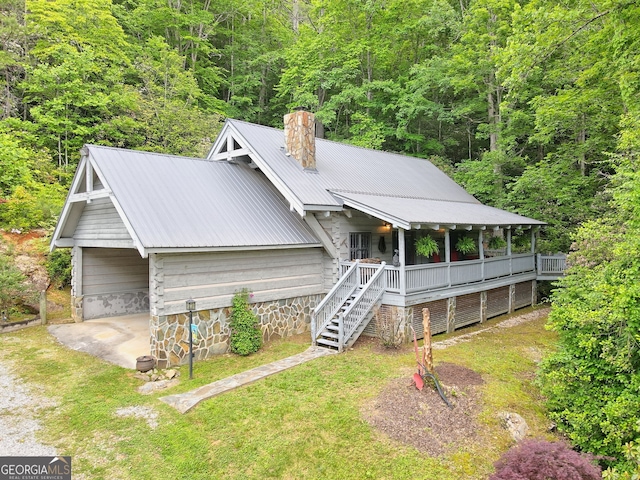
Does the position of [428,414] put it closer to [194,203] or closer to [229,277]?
[229,277]

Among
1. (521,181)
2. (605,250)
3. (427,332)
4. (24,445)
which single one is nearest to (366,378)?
(427,332)

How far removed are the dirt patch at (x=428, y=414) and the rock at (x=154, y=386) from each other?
14.1ft

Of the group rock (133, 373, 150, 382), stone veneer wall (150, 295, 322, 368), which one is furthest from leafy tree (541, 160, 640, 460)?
rock (133, 373, 150, 382)

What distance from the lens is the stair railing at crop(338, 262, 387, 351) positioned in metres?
10.0

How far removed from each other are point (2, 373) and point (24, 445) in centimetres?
381

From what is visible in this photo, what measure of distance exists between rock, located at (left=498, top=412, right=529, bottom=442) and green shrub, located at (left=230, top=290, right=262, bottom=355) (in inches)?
240

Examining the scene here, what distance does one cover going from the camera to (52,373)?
8398 mm

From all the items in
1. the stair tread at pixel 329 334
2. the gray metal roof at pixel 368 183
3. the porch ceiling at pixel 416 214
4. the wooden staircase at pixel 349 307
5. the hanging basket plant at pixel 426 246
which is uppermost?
the gray metal roof at pixel 368 183

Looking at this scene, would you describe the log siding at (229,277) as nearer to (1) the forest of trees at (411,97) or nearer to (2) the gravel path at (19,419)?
(2) the gravel path at (19,419)

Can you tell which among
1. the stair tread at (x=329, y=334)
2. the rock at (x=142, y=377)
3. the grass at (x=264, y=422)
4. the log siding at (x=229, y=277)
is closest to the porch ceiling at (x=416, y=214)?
the log siding at (x=229, y=277)

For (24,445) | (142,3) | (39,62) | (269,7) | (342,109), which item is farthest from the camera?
(269,7)

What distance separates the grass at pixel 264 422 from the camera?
514cm

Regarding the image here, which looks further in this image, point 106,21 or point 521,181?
point 106,21

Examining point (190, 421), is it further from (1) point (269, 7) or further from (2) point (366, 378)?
(1) point (269, 7)
